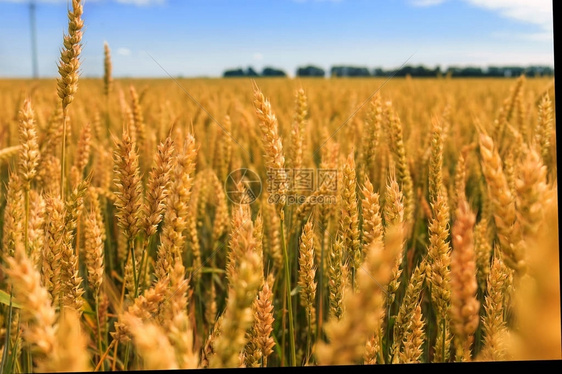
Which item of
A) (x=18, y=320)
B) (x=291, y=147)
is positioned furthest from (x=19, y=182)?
(x=291, y=147)

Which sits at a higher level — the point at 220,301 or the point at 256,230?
the point at 256,230

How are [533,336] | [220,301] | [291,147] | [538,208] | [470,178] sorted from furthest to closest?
[470,178]
[220,301]
[291,147]
[538,208]
[533,336]

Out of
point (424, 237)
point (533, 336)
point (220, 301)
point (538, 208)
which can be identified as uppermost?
point (538, 208)

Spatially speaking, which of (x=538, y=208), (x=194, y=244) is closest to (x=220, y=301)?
(x=194, y=244)

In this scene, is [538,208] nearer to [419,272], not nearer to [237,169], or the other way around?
[419,272]

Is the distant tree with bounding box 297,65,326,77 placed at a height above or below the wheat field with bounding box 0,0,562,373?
above

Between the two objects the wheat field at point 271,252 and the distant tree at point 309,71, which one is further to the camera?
the distant tree at point 309,71

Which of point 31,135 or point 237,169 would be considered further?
point 237,169

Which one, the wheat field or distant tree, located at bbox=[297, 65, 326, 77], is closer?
the wheat field

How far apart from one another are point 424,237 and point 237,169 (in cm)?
80

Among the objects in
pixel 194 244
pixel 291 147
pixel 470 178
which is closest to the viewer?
pixel 291 147

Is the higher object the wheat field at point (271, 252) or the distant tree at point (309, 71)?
the distant tree at point (309, 71)

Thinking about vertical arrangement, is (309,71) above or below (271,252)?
above

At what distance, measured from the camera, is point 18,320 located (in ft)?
3.01
